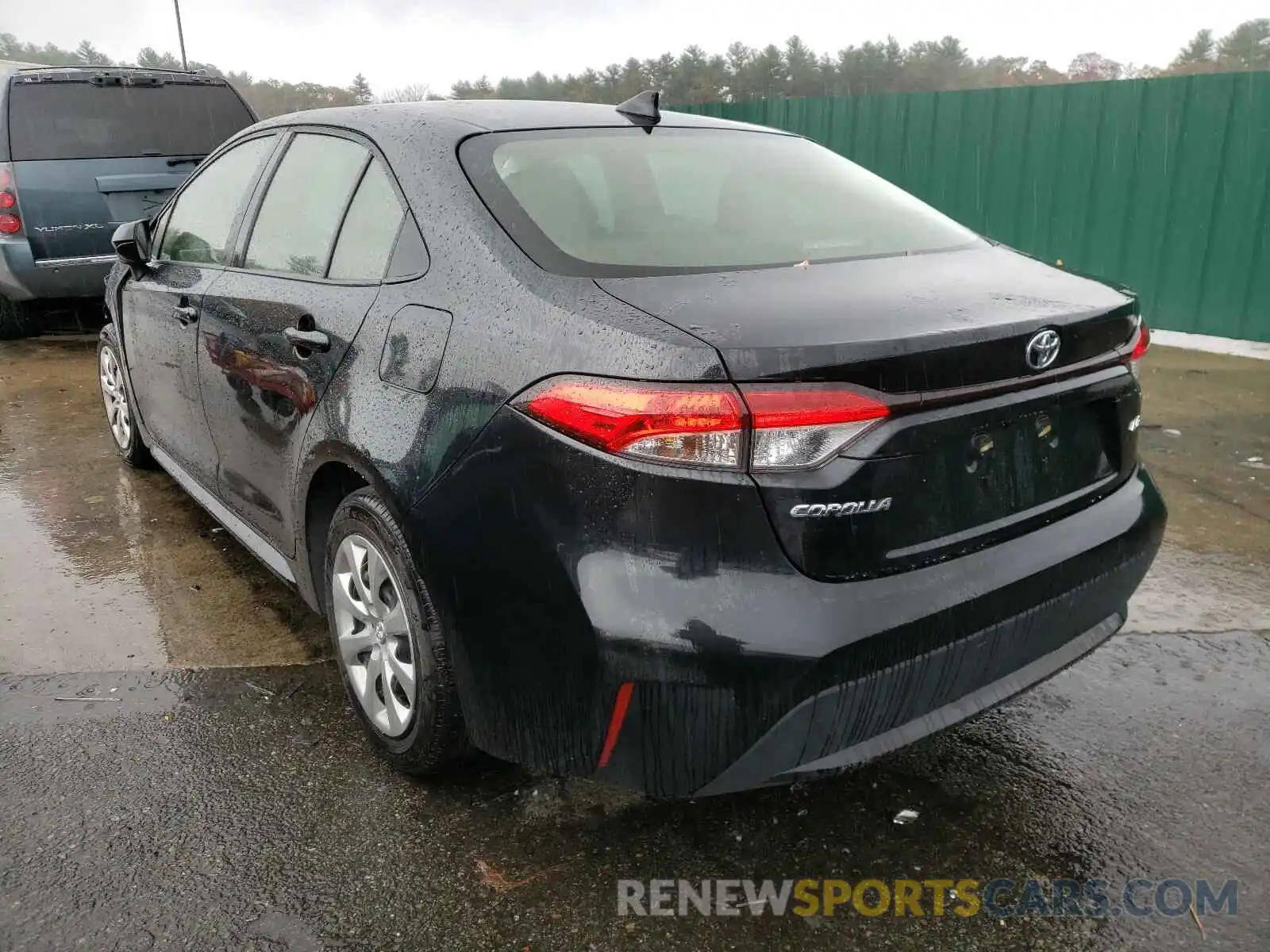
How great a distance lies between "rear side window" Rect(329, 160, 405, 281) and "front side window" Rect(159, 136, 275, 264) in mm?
826

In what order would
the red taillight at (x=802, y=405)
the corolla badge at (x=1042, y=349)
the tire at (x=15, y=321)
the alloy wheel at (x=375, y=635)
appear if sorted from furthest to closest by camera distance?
1. the tire at (x=15, y=321)
2. the alloy wheel at (x=375, y=635)
3. the corolla badge at (x=1042, y=349)
4. the red taillight at (x=802, y=405)

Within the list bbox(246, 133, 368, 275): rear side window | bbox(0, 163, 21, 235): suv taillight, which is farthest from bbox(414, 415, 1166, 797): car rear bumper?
bbox(0, 163, 21, 235): suv taillight

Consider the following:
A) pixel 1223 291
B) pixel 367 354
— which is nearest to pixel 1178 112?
pixel 1223 291

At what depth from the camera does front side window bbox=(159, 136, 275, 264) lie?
3.28 metres

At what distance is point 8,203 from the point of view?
706 cm

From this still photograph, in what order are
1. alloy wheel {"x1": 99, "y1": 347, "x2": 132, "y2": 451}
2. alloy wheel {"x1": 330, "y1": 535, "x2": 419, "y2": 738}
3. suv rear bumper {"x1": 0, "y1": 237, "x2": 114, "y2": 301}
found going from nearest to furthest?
alloy wheel {"x1": 330, "y1": 535, "x2": 419, "y2": 738} → alloy wheel {"x1": 99, "y1": 347, "x2": 132, "y2": 451} → suv rear bumper {"x1": 0, "y1": 237, "x2": 114, "y2": 301}

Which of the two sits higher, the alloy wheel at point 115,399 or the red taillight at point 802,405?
the red taillight at point 802,405

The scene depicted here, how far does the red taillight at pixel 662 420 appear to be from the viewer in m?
1.68

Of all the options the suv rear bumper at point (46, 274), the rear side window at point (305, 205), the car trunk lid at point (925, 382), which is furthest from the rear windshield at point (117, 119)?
the car trunk lid at point (925, 382)

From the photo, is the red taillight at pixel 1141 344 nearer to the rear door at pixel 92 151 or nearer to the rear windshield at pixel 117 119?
the rear door at pixel 92 151

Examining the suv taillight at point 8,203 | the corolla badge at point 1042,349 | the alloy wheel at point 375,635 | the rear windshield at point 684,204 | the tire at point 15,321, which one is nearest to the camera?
the corolla badge at point 1042,349

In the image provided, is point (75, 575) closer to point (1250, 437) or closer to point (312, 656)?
point (312, 656)

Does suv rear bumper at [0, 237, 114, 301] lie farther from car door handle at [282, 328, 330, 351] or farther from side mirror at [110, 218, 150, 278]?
car door handle at [282, 328, 330, 351]

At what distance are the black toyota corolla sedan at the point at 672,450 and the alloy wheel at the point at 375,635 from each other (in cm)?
1
